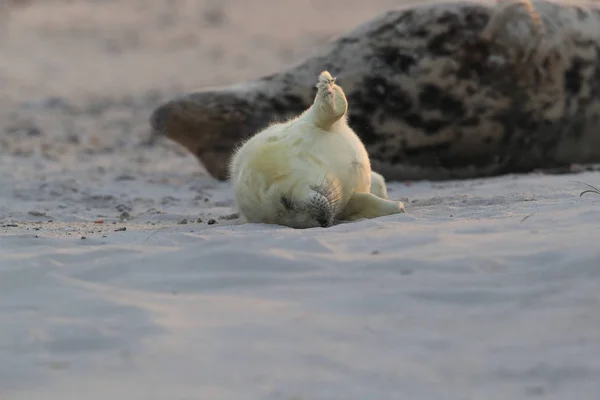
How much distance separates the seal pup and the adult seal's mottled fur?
1.90 meters

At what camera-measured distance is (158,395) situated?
2.38m

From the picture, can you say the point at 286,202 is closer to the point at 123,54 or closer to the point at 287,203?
the point at 287,203

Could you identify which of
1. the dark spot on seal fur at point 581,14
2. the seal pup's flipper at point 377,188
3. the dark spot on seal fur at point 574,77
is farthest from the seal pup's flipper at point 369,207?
the dark spot on seal fur at point 581,14

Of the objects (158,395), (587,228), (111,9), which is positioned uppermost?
(111,9)

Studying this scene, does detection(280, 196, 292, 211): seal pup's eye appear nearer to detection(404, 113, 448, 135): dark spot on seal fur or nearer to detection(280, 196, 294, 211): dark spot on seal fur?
detection(280, 196, 294, 211): dark spot on seal fur

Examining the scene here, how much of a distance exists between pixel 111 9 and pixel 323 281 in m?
13.8

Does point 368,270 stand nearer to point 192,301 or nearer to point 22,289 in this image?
point 192,301

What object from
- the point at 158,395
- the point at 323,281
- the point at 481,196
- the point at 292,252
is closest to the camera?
the point at 158,395

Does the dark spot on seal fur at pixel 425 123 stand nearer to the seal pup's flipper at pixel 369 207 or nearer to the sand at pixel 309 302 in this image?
the sand at pixel 309 302

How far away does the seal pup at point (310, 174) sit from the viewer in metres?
3.82

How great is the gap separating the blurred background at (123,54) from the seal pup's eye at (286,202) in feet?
11.7

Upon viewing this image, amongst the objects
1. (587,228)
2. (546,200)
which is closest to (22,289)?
(587,228)

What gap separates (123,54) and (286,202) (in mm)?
10331

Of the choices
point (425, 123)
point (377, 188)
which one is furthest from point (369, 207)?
point (425, 123)
